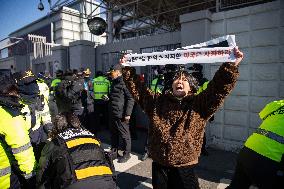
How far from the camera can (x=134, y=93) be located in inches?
110

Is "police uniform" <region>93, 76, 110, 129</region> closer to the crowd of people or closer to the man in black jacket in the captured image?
the man in black jacket

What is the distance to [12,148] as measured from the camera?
246 cm

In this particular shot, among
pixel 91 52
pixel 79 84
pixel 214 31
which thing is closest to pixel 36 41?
pixel 91 52

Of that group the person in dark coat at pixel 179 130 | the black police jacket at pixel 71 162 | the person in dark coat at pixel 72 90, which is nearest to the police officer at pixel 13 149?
the black police jacket at pixel 71 162

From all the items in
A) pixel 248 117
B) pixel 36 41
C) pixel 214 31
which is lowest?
pixel 248 117

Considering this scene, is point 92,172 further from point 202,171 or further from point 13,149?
point 202,171

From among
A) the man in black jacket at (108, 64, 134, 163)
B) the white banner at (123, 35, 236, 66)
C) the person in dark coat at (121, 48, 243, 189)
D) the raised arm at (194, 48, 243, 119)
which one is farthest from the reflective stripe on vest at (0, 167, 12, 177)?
the man in black jacket at (108, 64, 134, 163)

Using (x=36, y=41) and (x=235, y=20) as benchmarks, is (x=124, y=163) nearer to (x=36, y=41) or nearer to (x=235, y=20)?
(x=235, y=20)

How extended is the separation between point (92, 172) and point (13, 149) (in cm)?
79

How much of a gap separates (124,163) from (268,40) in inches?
156

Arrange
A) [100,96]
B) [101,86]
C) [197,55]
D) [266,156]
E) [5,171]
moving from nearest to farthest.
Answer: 1. [266,156]
2. [197,55]
3. [5,171]
4. [101,86]
5. [100,96]

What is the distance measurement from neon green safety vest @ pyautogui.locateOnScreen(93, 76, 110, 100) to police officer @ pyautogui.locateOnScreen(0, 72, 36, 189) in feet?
16.6

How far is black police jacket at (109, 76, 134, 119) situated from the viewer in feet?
18.3

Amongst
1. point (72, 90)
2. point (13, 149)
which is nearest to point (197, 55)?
point (13, 149)
